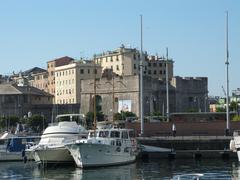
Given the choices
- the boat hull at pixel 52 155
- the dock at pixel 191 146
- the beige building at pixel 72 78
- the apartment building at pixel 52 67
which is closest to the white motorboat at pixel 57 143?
the boat hull at pixel 52 155

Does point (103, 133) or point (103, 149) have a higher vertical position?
point (103, 133)

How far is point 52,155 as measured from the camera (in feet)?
186

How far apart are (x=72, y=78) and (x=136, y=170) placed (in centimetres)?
11815

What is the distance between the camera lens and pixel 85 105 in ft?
434

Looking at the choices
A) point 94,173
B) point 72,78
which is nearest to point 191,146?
point 94,173

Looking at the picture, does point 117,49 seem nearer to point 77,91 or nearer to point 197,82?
point 77,91

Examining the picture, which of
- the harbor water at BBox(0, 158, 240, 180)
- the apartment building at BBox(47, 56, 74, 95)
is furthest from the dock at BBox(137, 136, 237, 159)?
the apartment building at BBox(47, 56, 74, 95)

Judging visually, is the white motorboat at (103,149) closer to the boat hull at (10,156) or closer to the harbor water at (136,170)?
the harbor water at (136,170)

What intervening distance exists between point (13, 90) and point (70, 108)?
1330 cm

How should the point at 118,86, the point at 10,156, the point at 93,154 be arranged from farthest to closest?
the point at 118,86 < the point at 10,156 < the point at 93,154

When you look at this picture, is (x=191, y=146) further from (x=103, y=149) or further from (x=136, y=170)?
(x=136, y=170)

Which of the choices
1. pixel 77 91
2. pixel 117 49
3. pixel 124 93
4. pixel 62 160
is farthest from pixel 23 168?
pixel 117 49

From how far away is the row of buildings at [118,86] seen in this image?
416ft

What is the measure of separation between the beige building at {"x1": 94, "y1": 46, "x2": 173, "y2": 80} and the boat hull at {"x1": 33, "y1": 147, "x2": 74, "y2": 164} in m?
114
